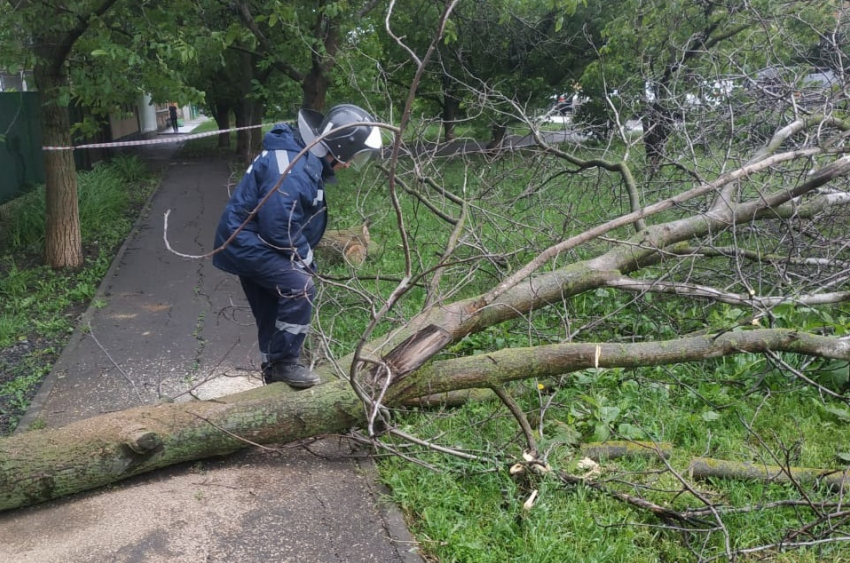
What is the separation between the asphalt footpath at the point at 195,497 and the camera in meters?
2.75

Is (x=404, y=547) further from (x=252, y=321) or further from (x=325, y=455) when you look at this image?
(x=252, y=321)

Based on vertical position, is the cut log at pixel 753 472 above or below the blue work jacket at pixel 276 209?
below

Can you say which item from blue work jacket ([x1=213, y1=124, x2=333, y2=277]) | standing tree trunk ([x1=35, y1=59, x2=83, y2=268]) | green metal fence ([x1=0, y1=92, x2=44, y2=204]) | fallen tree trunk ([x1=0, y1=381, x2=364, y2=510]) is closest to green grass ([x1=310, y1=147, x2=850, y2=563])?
blue work jacket ([x1=213, y1=124, x2=333, y2=277])

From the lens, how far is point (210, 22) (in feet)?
35.3

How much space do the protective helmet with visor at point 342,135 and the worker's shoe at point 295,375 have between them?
3.81ft

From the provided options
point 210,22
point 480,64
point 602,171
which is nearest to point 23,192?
point 210,22

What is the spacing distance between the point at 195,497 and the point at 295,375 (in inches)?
32.0

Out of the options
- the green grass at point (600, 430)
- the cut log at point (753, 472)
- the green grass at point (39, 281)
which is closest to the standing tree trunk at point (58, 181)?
the green grass at point (39, 281)

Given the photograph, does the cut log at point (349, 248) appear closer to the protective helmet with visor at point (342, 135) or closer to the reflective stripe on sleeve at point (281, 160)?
the protective helmet with visor at point (342, 135)

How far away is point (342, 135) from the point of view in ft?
11.4

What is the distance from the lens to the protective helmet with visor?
3520 mm

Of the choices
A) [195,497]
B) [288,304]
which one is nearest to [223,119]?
[288,304]

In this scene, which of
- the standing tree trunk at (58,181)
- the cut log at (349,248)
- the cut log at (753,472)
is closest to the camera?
the cut log at (753,472)

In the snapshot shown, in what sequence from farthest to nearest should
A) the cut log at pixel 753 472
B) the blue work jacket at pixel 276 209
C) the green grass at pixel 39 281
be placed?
the green grass at pixel 39 281 < the blue work jacket at pixel 276 209 < the cut log at pixel 753 472
